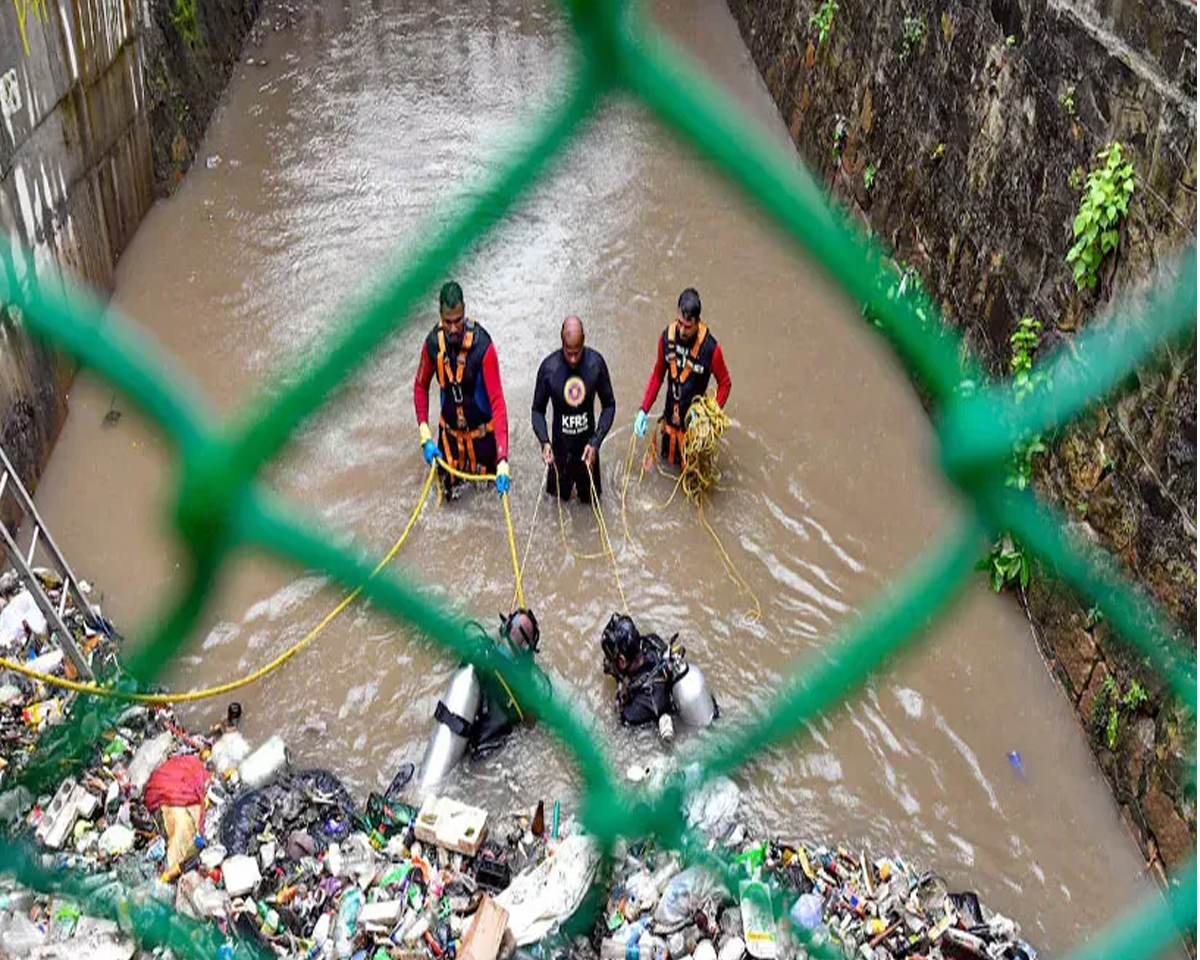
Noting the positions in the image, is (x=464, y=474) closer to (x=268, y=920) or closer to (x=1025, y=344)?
(x=268, y=920)

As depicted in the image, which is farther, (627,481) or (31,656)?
(627,481)

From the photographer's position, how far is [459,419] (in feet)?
17.4

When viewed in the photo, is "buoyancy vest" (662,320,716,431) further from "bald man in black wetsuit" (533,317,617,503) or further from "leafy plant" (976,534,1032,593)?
"leafy plant" (976,534,1032,593)

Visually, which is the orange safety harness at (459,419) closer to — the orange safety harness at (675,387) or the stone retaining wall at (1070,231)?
the orange safety harness at (675,387)

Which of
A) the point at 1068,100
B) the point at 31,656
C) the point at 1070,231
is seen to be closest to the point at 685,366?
the point at 1070,231

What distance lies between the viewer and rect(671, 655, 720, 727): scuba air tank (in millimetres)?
4660

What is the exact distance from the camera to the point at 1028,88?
532 cm

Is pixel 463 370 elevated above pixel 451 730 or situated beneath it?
elevated above

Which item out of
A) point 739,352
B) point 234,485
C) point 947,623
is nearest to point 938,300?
point 739,352

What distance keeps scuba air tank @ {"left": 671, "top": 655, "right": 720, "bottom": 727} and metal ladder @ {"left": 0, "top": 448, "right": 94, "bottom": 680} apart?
2.53 meters

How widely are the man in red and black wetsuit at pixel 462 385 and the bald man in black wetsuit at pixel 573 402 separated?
A: 256 mm

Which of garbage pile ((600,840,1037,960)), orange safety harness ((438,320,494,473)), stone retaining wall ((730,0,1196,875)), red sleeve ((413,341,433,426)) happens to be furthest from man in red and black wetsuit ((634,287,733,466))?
garbage pile ((600,840,1037,960))

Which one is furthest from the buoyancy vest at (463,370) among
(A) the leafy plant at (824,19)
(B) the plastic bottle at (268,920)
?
(A) the leafy plant at (824,19)

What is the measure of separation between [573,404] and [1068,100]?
9.05 feet
